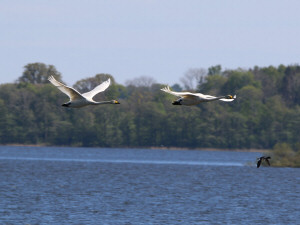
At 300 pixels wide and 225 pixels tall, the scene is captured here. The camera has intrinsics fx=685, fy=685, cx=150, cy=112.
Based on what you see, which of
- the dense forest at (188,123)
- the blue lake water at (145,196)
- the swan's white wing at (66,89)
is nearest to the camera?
the swan's white wing at (66,89)

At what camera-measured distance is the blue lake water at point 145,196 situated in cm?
6066

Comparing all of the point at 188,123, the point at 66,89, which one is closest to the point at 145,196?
the point at 66,89

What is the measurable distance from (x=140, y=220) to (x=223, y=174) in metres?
70.0

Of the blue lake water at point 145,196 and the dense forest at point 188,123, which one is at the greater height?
the dense forest at point 188,123

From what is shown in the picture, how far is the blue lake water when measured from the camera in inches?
2388

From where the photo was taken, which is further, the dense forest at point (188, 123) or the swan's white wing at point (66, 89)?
the dense forest at point (188, 123)

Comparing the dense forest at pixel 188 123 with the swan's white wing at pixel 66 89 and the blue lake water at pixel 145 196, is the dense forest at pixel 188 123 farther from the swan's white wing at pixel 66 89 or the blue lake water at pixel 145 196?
the swan's white wing at pixel 66 89

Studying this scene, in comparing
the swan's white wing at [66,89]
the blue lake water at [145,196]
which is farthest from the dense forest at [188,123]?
the swan's white wing at [66,89]

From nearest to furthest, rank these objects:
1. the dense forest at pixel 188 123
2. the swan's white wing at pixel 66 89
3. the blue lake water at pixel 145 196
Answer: the swan's white wing at pixel 66 89 → the blue lake water at pixel 145 196 → the dense forest at pixel 188 123

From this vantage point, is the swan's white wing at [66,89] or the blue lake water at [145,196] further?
the blue lake water at [145,196]

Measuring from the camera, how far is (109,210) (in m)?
66.1

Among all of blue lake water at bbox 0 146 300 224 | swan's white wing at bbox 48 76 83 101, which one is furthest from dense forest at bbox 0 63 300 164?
swan's white wing at bbox 48 76 83 101

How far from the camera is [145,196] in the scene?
82125mm

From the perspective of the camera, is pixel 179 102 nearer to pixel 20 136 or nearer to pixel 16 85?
pixel 16 85
